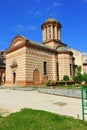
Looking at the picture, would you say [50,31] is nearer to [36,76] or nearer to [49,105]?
[36,76]

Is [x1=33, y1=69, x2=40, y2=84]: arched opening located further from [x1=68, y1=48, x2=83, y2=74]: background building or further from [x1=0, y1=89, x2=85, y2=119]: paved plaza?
[x1=68, y1=48, x2=83, y2=74]: background building

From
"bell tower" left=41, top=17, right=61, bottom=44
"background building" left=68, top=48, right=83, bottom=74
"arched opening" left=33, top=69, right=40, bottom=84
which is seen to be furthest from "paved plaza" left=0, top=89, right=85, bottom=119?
"background building" left=68, top=48, right=83, bottom=74

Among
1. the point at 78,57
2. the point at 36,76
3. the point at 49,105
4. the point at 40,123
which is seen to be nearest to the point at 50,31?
the point at 36,76

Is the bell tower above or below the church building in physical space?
above

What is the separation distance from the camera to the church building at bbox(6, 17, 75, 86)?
89.1 ft

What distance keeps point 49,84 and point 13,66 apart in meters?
9.65

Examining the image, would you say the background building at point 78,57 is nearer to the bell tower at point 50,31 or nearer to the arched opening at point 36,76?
the bell tower at point 50,31

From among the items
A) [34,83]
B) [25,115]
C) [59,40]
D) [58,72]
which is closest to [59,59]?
[58,72]

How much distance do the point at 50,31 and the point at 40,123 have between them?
31449 mm

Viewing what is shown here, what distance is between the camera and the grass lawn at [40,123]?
571 centimetres

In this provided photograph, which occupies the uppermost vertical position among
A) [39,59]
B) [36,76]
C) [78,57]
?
[78,57]

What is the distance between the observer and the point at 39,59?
29.3 metres

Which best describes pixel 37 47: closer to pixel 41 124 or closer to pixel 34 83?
pixel 34 83

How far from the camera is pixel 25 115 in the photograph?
7258mm
